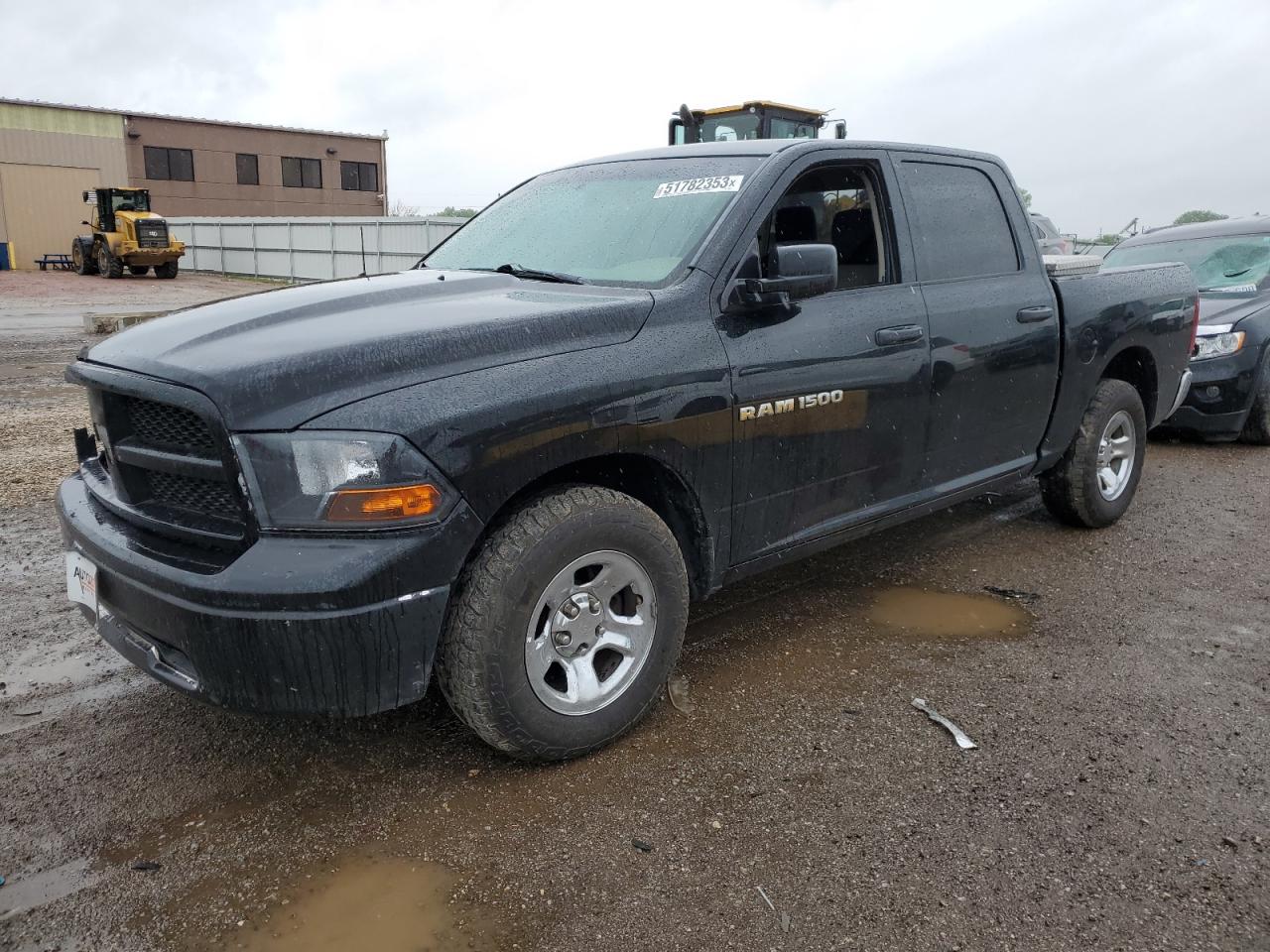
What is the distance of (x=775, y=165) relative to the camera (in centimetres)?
345

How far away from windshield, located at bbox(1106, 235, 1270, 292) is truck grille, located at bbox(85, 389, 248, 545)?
791 cm

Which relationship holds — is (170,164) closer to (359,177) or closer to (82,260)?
(359,177)

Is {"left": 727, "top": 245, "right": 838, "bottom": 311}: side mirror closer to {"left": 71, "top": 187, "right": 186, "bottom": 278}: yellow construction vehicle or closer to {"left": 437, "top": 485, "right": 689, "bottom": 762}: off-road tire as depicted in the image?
{"left": 437, "top": 485, "right": 689, "bottom": 762}: off-road tire

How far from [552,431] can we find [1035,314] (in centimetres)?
269

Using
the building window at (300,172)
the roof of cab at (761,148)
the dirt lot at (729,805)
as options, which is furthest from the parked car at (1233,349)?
the building window at (300,172)

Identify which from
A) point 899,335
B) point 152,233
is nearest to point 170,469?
point 899,335

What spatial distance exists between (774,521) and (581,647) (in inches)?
34.7

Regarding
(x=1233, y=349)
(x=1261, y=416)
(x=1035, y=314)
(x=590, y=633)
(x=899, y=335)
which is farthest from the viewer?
(x=1261, y=416)

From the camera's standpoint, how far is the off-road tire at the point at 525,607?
2578 mm

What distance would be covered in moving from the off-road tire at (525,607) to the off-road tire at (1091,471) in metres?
2.89

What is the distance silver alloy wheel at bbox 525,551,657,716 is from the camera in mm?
2756

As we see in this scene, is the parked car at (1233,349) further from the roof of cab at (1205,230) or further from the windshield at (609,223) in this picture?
the windshield at (609,223)

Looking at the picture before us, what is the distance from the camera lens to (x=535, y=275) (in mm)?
3500

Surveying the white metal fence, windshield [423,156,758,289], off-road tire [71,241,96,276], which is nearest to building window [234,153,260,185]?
the white metal fence
